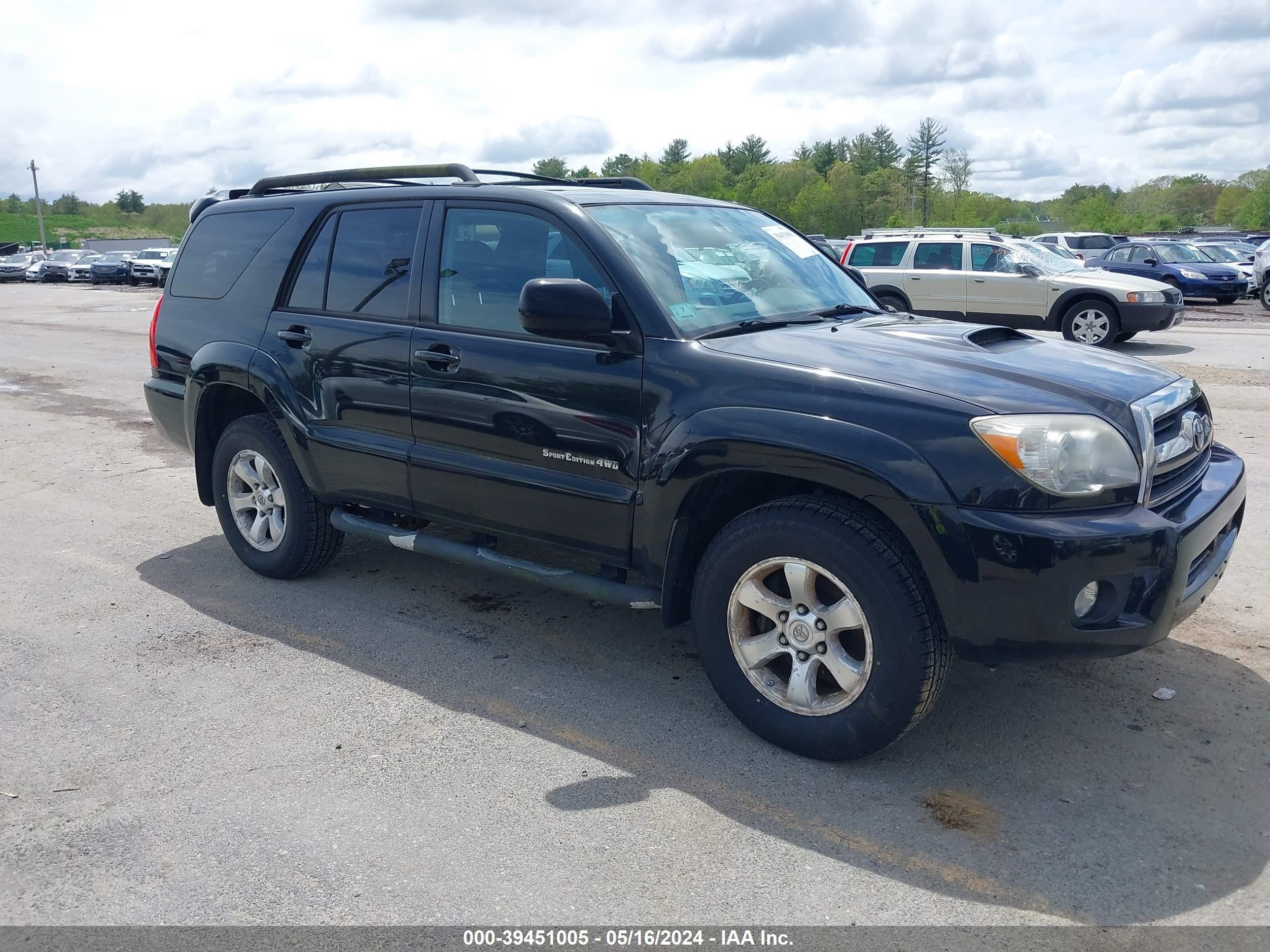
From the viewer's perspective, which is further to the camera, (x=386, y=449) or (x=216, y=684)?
(x=386, y=449)

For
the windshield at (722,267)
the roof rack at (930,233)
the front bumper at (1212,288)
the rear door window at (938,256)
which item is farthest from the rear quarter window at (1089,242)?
the windshield at (722,267)

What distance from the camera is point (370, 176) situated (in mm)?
5270

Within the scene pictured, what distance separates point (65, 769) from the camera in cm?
368

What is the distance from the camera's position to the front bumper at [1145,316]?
596 inches

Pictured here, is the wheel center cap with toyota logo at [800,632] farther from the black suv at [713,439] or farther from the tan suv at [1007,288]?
the tan suv at [1007,288]

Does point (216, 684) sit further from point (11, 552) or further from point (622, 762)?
point (11, 552)

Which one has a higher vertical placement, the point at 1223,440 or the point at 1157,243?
the point at 1157,243

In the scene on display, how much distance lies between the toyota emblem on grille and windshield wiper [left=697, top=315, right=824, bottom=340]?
4.43ft

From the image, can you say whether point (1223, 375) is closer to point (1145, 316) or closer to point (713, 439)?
point (1145, 316)

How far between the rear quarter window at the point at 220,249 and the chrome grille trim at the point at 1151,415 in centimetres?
382

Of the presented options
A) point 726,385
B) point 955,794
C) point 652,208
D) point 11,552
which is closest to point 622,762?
point 955,794

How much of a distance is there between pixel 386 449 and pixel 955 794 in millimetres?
2647

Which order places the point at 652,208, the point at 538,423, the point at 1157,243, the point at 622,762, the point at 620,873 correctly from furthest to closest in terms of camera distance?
the point at 1157,243 → the point at 652,208 → the point at 538,423 → the point at 622,762 → the point at 620,873

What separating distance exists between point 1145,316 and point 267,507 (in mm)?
13308
